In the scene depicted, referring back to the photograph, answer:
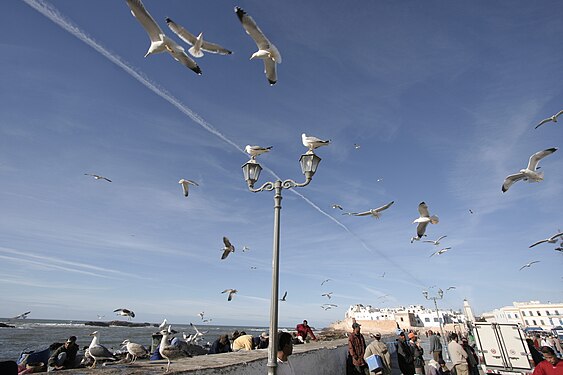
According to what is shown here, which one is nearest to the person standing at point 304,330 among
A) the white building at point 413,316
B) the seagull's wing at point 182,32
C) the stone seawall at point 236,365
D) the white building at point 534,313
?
the stone seawall at point 236,365

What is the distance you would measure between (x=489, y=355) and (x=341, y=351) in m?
4.61

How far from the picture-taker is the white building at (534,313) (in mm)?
73000

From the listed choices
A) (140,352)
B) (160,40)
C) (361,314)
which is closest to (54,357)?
(140,352)

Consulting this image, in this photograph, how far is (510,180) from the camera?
971 centimetres

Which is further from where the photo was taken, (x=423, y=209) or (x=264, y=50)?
(x=423, y=209)

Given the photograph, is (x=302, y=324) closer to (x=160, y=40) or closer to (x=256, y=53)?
(x=256, y=53)

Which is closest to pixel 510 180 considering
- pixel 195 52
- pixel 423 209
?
pixel 423 209

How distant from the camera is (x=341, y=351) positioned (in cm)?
801

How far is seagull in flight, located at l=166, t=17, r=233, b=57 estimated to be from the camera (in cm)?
623

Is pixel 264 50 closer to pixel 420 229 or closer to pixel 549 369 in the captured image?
pixel 420 229

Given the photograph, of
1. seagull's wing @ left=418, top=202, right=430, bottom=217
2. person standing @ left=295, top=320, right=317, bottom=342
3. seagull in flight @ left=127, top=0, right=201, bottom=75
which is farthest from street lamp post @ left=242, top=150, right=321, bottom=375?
person standing @ left=295, top=320, right=317, bottom=342

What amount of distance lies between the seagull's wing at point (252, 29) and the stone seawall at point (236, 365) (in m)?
5.56

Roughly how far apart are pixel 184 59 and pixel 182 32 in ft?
2.07

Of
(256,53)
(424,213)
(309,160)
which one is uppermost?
(256,53)
